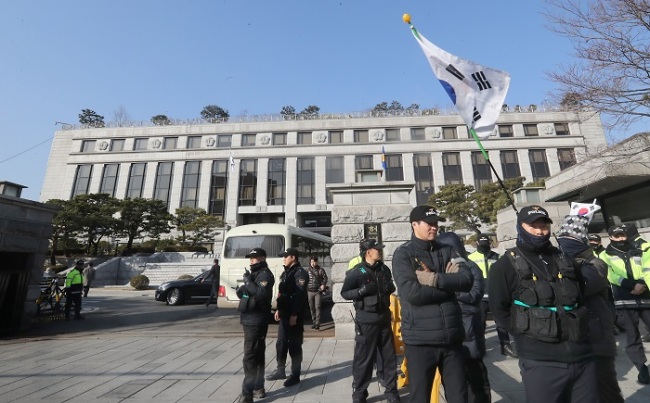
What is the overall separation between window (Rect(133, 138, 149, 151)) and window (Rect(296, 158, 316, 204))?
24199 millimetres

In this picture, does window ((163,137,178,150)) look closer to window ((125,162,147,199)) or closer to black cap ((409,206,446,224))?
window ((125,162,147,199))

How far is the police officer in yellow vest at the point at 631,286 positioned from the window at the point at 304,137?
43.3 metres

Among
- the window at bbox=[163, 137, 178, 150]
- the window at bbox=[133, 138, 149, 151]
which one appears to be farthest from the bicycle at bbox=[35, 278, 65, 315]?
the window at bbox=[133, 138, 149, 151]

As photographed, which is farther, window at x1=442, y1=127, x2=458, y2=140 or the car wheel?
window at x1=442, y1=127, x2=458, y2=140

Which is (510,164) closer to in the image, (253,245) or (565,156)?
(565,156)

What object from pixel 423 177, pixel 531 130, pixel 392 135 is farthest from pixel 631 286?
pixel 531 130

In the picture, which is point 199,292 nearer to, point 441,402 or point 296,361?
point 296,361

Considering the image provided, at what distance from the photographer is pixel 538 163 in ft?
142

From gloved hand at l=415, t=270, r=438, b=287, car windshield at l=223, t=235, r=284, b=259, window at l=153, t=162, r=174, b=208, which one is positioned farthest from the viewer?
window at l=153, t=162, r=174, b=208

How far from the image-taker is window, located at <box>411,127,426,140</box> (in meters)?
45.9

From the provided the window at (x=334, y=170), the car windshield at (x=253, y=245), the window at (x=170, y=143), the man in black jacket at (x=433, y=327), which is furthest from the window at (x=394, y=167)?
the man in black jacket at (x=433, y=327)

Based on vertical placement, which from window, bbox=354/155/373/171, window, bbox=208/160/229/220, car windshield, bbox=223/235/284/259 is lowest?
car windshield, bbox=223/235/284/259

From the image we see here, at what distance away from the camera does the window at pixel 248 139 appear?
4706cm

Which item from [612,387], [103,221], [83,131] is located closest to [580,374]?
[612,387]
